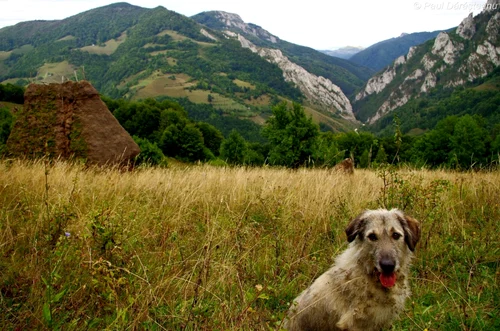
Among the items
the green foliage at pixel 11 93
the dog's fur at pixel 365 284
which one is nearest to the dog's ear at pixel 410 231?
the dog's fur at pixel 365 284

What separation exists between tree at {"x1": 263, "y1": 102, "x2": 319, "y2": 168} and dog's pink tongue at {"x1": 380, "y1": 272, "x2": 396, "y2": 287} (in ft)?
85.6

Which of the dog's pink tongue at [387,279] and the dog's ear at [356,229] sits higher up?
the dog's ear at [356,229]

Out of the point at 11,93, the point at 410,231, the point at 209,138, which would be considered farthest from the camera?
the point at 209,138

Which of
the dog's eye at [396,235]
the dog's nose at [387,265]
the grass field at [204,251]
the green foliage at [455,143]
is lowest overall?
the green foliage at [455,143]

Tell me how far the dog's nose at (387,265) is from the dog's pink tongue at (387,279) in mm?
38

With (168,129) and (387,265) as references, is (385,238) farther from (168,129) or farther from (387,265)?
(168,129)

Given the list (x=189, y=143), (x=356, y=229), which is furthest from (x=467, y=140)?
(x=356, y=229)

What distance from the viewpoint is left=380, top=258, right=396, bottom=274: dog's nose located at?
2820 mm

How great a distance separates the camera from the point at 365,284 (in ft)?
9.66

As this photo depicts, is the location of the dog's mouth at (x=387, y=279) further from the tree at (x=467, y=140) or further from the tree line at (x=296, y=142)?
the tree at (x=467, y=140)

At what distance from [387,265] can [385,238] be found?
1.02ft

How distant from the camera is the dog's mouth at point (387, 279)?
2.84 meters

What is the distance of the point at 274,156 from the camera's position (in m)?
29.2

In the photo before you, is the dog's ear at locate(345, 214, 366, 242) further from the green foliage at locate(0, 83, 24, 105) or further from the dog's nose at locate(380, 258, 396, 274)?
the green foliage at locate(0, 83, 24, 105)
